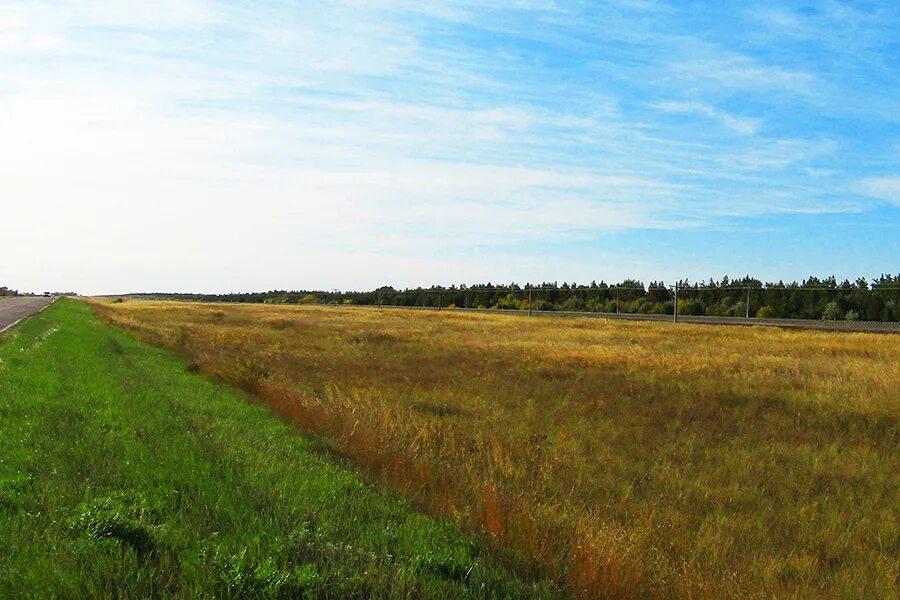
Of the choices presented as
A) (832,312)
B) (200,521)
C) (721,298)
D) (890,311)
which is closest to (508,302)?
(721,298)

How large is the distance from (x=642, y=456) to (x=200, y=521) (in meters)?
7.94


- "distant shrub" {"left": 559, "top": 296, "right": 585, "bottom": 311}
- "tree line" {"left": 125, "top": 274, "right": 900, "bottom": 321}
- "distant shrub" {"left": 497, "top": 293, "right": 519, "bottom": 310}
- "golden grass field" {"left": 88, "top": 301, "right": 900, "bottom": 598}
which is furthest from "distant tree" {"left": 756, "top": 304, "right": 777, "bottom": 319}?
"distant shrub" {"left": 497, "top": 293, "right": 519, "bottom": 310}

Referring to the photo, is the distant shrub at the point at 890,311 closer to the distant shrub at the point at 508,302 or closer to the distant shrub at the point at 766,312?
the distant shrub at the point at 766,312

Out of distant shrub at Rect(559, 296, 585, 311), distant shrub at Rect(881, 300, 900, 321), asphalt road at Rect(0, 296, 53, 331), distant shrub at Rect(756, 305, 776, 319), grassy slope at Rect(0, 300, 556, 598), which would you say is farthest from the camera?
distant shrub at Rect(559, 296, 585, 311)

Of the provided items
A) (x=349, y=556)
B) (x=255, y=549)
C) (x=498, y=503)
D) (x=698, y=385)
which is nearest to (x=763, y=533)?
(x=498, y=503)

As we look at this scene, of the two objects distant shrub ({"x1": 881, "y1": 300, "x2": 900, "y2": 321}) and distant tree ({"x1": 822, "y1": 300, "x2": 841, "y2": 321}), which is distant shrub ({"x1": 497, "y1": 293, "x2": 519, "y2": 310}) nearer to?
distant tree ({"x1": 822, "y1": 300, "x2": 841, "y2": 321})

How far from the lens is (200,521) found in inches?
242

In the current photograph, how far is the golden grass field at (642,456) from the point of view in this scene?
6.77 meters

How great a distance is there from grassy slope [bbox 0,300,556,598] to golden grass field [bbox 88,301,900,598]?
864 millimetres

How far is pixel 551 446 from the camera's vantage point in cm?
1205

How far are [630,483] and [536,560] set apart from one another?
439 centimetres

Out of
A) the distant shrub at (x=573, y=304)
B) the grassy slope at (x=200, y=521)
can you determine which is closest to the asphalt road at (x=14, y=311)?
the grassy slope at (x=200, y=521)

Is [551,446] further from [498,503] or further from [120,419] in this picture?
[120,419]

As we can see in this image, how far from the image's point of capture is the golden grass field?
6.77 metres
